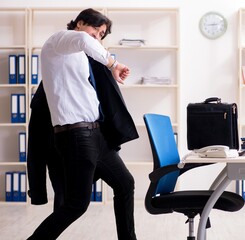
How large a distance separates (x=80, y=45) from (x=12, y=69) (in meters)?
3.61

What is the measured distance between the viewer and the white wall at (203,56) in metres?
6.00

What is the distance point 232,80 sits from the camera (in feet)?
19.7

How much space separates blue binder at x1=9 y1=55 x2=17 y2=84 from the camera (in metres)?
5.90

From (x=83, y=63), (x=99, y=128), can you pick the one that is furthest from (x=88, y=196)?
(x=83, y=63)

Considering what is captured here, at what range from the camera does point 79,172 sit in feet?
9.13

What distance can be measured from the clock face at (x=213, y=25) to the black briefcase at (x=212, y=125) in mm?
2777

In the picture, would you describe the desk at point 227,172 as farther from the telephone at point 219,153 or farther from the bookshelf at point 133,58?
the bookshelf at point 133,58

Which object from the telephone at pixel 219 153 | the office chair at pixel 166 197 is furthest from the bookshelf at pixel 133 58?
the telephone at pixel 219 153

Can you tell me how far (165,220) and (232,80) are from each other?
5.92 ft

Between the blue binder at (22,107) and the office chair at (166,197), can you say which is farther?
the blue binder at (22,107)

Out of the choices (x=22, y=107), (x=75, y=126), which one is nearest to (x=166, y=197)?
(x=75, y=126)

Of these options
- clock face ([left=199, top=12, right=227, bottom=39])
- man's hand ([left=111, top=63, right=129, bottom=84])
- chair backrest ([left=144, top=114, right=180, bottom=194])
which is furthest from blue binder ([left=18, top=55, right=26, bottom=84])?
man's hand ([left=111, top=63, right=129, bottom=84])

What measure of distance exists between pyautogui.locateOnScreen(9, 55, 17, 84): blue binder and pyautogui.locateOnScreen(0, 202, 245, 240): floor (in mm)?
1246

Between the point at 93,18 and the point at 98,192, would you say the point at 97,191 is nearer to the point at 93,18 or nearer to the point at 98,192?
the point at 98,192
